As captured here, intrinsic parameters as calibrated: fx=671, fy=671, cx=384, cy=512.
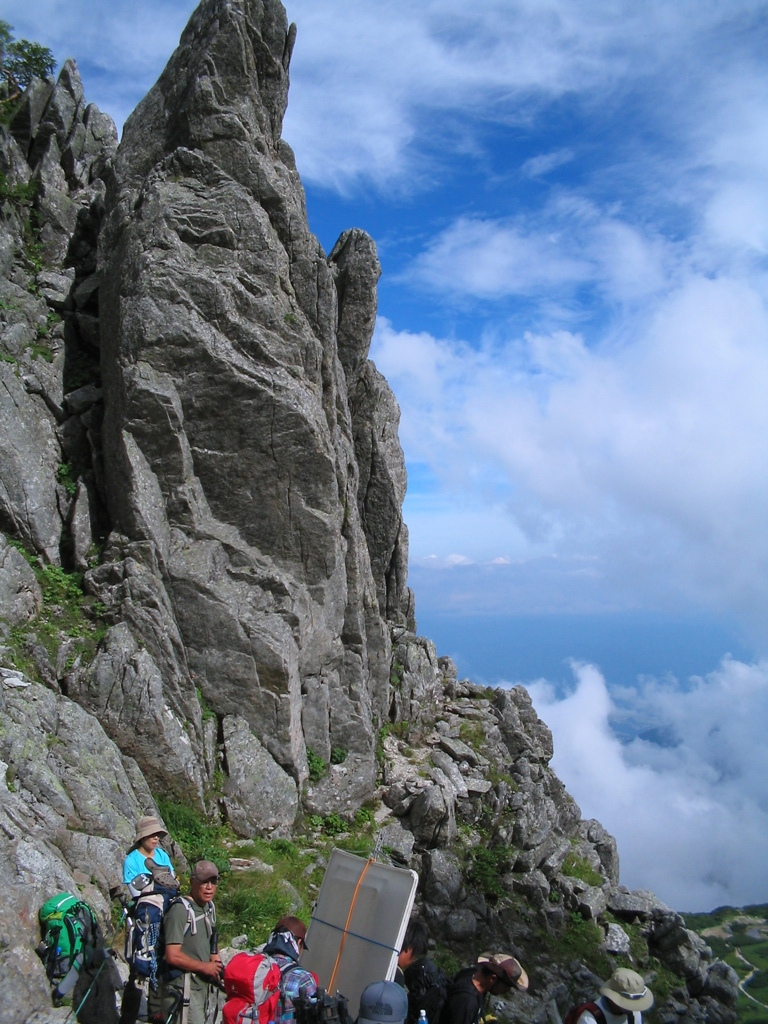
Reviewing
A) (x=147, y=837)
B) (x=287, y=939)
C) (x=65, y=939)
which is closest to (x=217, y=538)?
(x=147, y=837)

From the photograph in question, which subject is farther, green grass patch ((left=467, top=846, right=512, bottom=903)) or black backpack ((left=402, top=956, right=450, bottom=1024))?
green grass patch ((left=467, top=846, right=512, bottom=903))

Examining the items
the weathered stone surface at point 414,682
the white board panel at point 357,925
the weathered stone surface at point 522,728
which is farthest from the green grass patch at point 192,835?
the weathered stone surface at point 522,728

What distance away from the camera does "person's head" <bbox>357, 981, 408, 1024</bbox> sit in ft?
21.4

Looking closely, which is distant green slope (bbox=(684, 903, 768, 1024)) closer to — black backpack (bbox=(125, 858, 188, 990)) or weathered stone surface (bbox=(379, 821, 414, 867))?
weathered stone surface (bbox=(379, 821, 414, 867))

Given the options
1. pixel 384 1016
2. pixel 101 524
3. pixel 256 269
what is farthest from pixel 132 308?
pixel 384 1016

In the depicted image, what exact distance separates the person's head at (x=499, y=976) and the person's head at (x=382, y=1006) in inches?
52.5

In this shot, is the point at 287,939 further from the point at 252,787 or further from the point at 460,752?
the point at 460,752

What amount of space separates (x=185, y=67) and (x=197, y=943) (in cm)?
2607

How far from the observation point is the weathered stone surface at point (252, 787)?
17469 mm

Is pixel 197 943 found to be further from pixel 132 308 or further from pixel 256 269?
pixel 256 269

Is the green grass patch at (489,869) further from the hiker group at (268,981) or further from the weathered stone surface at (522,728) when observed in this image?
the hiker group at (268,981)

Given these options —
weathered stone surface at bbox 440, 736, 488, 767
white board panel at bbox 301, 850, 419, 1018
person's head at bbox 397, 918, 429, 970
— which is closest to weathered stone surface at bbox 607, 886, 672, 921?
weathered stone surface at bbox 440, 736, 488, 767

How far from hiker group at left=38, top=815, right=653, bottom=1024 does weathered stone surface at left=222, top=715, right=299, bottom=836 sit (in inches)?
337

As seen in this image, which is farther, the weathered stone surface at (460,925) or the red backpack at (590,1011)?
the weathered stone surface at (460,925)
